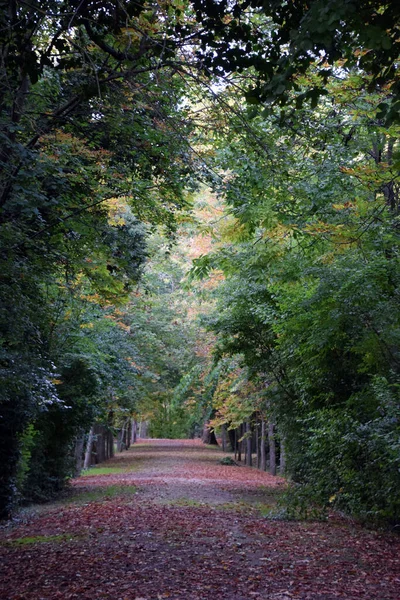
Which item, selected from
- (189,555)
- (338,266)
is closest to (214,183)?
(338,266)

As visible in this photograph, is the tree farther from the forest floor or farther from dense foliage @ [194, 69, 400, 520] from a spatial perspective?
the forest floor

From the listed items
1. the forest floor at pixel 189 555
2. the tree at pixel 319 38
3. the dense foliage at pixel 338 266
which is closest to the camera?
the tree at pixel 319 38

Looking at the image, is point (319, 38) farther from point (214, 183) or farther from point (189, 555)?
point (189, 555)

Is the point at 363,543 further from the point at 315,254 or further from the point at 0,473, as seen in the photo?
the point at 0,473

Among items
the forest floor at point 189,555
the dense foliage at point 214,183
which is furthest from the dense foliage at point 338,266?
the forest floor at point 189,555

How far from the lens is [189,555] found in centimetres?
823

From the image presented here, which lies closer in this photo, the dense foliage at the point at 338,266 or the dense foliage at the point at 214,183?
the dense foliage at the point at 214,183

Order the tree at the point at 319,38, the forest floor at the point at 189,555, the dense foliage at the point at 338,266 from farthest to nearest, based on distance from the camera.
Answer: the dense foliage at the point at 338,266 → the forest floor at the point at 189,555 → the tree at the point at 319,38

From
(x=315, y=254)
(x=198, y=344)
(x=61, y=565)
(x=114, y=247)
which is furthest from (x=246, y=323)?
(x=198, y=344)

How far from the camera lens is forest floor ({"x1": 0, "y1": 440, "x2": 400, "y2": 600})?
6438 millimetres

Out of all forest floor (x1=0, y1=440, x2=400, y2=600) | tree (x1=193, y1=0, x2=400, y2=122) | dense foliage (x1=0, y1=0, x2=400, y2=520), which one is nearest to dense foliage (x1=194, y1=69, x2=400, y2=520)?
dense foliage (x1=0, y1=0, x2=400, y2=520)

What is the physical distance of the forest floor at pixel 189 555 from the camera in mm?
6438

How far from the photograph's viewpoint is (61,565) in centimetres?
775

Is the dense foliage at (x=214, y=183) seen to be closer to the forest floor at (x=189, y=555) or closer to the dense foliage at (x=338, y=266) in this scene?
the dense foliage at (x=338, y=266)
